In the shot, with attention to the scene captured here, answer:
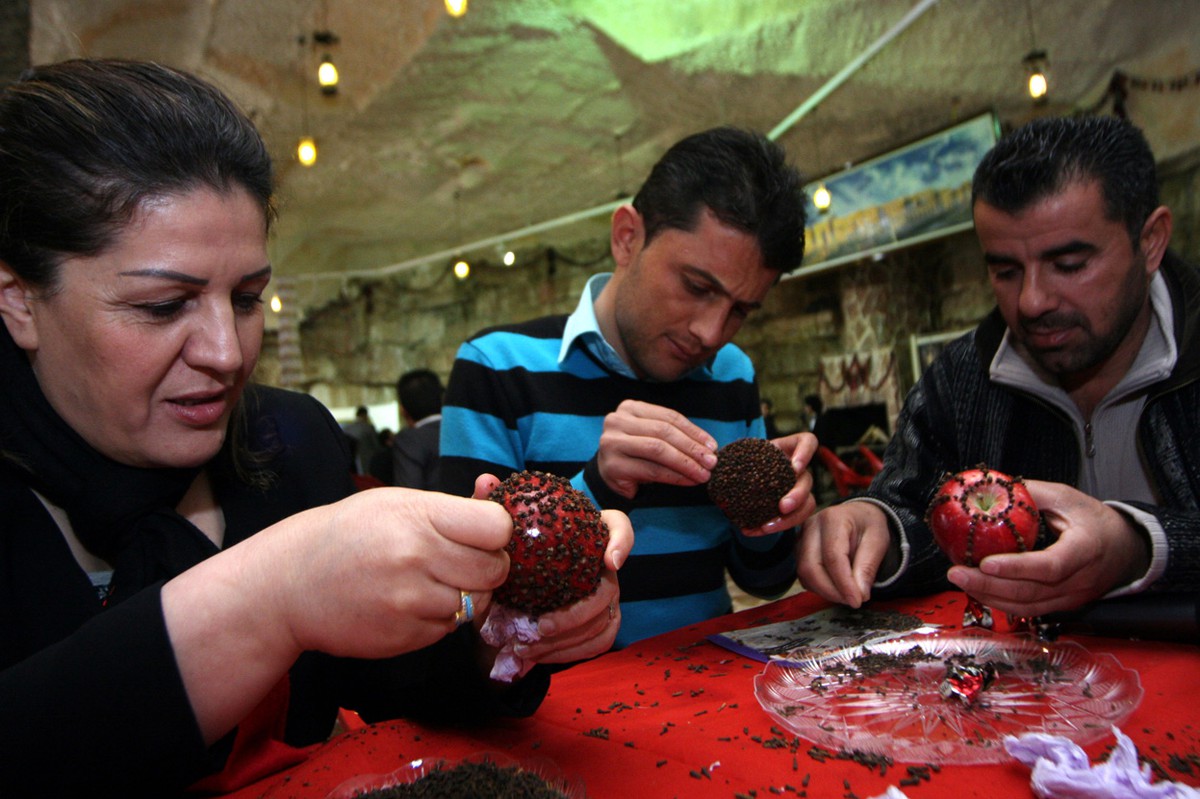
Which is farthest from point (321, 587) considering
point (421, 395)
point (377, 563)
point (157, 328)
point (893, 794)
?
point (421, 395)

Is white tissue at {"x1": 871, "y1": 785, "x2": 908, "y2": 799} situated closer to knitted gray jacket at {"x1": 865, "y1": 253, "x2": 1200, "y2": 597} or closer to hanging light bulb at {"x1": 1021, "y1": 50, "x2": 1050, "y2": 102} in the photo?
knitted gray jacket at {"x1": 865, "y1": 253, "x2": 1200, "y2": 597}

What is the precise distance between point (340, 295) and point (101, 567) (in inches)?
671

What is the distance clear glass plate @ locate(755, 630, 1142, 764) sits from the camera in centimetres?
108

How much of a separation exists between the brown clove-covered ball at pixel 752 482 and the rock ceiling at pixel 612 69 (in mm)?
7213

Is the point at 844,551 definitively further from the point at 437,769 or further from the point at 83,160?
the point at 83,160

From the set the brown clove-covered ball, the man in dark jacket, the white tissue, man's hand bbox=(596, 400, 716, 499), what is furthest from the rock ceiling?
the white tissue

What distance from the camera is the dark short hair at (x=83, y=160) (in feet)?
3.82

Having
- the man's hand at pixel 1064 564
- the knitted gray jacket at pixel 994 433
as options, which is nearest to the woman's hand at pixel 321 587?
the man's hand at pixel 1064 564

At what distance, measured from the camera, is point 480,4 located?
29.4ft

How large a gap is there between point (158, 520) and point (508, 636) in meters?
0.68

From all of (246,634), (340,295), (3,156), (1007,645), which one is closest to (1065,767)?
(1007,645)

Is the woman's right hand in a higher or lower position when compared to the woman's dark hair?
lower

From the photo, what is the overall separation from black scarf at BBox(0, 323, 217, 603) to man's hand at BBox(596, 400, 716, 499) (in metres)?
0.91

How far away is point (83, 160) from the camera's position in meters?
1.18
